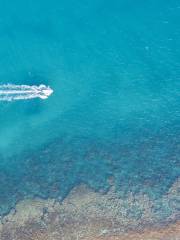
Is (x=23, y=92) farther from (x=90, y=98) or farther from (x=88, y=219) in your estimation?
(x=88, y=219)

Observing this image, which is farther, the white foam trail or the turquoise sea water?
the white foam trail


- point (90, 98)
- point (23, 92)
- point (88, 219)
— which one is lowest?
point (88, 219)

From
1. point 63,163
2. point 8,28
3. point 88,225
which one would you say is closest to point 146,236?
point 88,225

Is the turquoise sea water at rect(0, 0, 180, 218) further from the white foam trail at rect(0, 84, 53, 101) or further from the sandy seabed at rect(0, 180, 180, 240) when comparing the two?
the sandy seabed at rect(0, 180, 180, 240)

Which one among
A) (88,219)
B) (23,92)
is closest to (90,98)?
(23,92)

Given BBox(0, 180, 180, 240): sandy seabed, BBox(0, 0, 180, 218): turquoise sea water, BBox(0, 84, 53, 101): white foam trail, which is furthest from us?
BBox(0, 84, 53, 101): white foam trail

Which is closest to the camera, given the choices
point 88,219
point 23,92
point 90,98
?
point 88,219

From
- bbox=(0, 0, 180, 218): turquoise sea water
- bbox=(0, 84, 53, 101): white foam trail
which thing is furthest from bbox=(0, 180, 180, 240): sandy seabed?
bbox=(0, 84, 53, 101): white foam trail

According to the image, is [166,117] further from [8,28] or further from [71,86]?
[8,28]
